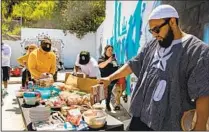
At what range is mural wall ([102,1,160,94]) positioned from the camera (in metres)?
3.07

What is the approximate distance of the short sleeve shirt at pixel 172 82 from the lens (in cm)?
104

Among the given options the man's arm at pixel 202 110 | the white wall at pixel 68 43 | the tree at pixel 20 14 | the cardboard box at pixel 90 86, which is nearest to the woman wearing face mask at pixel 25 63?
the white wall at pixel 68 43

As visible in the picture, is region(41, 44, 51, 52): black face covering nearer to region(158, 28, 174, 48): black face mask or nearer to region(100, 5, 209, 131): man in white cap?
region(100, 5, 209, 131): man in white cap

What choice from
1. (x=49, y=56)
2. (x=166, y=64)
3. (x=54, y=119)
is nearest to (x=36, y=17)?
(x=49, y=56)

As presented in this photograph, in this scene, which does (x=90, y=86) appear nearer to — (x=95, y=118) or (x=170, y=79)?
(x=95, y=118)

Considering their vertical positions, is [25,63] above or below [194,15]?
below

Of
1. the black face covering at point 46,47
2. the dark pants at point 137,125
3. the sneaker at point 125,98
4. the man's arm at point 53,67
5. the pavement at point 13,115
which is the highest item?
the black face covering at point 46,47

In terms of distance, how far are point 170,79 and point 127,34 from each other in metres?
2.75

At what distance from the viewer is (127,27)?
3.83m

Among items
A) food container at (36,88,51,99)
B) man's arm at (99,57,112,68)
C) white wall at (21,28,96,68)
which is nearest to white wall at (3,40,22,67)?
white wall at (21,28,96,68)

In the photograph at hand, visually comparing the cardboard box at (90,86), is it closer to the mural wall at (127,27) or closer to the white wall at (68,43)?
the white wall at (68,43)

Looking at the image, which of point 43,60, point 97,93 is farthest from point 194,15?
point 43,60

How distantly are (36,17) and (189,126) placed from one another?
62.2 inches

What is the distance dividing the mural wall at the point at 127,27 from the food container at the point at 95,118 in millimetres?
1521
